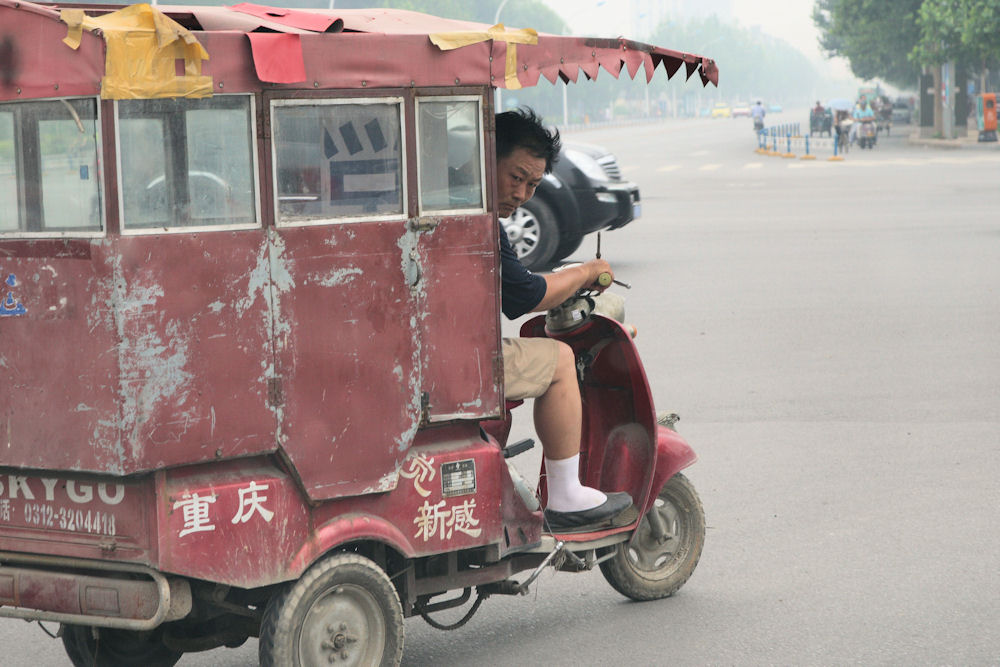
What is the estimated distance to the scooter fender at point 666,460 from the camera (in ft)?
15.7

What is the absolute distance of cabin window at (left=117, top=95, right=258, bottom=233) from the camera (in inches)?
134

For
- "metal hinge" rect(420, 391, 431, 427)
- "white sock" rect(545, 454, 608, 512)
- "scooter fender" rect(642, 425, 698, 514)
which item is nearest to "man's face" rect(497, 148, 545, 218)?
"metal hinge" rect(420, 391, 431, 427)

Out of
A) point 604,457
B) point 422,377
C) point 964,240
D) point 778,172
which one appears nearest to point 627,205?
point 964,240

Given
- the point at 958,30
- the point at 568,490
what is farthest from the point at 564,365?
the point at 958,30

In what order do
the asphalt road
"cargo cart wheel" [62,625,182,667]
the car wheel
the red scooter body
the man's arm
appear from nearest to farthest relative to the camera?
"cargo cart wheel" [62,625,182,667] → the man's arm → the asphalt road → the red scooter body → the car wheel

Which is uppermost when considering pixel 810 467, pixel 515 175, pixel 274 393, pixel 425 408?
pixel 515 175

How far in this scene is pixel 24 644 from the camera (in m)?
4.70

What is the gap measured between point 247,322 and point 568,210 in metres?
10.6

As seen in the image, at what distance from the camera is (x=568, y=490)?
461 centimetres

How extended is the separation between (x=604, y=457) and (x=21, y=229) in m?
2.17

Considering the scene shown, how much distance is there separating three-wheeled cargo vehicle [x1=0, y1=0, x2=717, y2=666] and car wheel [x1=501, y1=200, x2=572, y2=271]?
9.50 meters

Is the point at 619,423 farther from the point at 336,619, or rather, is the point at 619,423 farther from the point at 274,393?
the point at 274,393

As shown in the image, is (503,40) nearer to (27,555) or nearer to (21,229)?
(21,229)

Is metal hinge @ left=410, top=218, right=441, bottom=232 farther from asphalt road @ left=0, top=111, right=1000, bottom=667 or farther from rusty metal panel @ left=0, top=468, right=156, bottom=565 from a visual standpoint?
asphalt road @ left=0, top=111, right=1000, bottom=667
